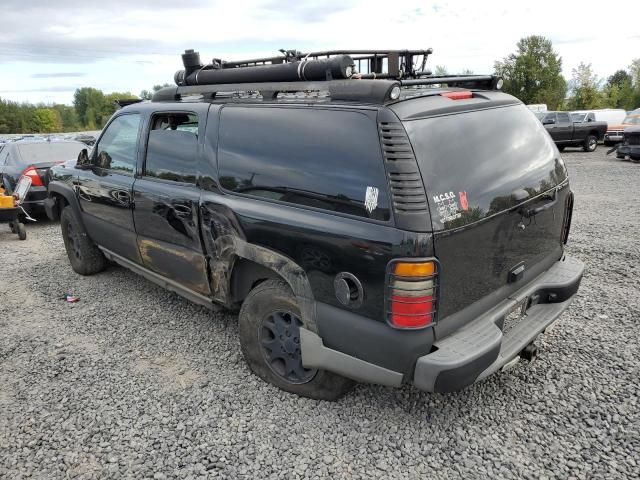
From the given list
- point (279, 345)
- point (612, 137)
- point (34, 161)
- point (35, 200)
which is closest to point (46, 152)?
point (34, 161)

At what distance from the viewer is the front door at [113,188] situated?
4.03 metres

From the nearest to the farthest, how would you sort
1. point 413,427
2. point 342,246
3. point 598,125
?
point 342,246 < point 413,427 < point 598,125

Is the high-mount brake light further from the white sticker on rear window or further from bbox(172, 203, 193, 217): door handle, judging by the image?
bbox(172, 203, 193, 217): door handle

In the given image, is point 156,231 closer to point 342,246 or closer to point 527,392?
point 342,246

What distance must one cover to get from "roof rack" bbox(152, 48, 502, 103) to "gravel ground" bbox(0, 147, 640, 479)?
6.22 ft

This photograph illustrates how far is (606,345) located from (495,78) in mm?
2154

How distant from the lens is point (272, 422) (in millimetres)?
2793

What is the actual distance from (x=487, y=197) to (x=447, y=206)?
353 mm

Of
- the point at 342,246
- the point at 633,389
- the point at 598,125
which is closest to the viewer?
the point at 342,246

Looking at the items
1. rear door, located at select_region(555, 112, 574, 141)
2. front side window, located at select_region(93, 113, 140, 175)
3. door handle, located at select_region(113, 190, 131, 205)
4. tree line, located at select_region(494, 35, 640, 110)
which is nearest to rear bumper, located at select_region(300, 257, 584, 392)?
door handle, located at select_region(113, 190, 131, 205)

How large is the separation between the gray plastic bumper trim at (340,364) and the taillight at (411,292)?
30 cm

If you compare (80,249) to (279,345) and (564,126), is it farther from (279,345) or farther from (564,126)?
(564,126)

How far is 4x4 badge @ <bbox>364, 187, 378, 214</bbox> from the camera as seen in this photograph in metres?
2.29

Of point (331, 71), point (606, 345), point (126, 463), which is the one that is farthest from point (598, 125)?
point (126, 463)
